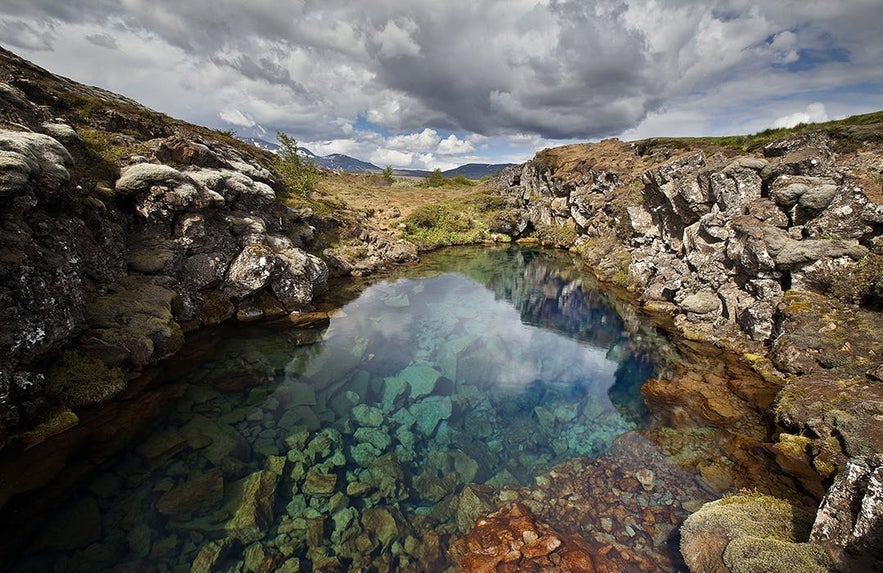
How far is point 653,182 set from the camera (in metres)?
42.7

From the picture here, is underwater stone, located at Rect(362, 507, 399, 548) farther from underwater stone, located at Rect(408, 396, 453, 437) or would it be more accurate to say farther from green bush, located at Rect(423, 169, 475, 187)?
green bush, located at Rect(423, 169, 475, 187)

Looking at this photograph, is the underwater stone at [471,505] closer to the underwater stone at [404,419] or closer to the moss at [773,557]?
the underwater stone at [404,419]

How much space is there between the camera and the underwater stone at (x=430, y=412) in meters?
17.2

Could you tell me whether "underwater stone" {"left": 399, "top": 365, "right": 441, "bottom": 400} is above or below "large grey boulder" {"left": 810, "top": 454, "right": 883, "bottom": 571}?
below

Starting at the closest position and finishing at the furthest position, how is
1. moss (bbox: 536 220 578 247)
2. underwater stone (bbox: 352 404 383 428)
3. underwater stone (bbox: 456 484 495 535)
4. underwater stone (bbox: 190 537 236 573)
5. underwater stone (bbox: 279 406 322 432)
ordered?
1. underwater stone (bbox: 190 537 236 573)
2. underwater stone (bbox: 456 484 495 535)
3. underwater stone (bbox: 279 406 322 432)
4. underwater stone (bbox: 352 404 383 428)
5. moss (bbox: 536 220 578 247)

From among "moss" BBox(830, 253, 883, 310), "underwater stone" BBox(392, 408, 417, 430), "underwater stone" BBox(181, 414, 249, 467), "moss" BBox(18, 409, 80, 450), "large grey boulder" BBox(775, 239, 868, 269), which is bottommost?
"underwater stone" BBox(392, 408, 417, 430)

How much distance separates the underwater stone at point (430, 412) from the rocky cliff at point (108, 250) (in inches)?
534

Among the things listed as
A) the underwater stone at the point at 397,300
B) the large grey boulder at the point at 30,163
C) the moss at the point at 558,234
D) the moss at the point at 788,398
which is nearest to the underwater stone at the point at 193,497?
the large grey boulder at the point at 30,163

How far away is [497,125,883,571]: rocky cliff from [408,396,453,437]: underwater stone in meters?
11.3

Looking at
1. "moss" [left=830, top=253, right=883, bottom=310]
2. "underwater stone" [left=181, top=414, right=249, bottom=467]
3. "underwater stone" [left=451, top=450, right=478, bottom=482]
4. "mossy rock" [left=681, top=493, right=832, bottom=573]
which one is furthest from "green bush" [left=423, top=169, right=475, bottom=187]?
"mossy rock" [left=681, top=493, right=832, bottom=573]

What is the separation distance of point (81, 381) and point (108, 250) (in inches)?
318

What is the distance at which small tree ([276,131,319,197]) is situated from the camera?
5212 cm

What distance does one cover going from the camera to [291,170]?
184 feet

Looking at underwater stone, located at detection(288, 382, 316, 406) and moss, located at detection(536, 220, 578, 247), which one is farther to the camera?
moss, located at detection(536, 220, 578, 247)
